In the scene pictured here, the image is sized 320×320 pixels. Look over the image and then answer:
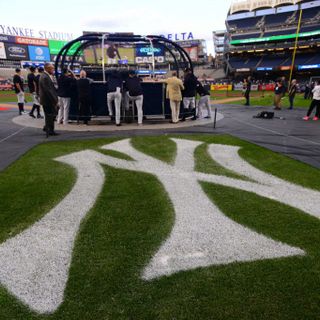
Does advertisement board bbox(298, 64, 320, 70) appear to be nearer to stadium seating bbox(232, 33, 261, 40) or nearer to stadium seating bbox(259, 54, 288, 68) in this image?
stadium seating bbox(259, 54, 288, 68)

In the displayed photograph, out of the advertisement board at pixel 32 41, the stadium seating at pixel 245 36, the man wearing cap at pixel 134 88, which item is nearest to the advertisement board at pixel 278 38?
the stadium seating at pixel 245 36

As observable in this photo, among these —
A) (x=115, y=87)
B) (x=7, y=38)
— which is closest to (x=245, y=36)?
(x=7, y=38)

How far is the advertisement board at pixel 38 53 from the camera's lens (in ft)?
214

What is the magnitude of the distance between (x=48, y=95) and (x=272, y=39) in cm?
6093

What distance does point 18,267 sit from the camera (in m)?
2.54

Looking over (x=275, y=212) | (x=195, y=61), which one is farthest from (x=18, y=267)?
(x=195, y=61)

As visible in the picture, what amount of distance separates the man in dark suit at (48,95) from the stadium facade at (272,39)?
53201 mm

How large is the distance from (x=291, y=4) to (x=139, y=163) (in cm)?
6916

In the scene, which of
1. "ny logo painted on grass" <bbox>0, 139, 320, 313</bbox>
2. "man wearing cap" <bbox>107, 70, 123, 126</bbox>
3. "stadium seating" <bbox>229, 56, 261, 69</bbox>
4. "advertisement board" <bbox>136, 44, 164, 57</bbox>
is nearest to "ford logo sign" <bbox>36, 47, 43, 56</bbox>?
"stadium seating" <bbox>229, 56, 261, 69</bbox>

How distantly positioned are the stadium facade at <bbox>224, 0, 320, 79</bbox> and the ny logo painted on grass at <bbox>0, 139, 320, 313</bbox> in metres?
54.2

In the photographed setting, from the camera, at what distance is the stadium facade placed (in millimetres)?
52094

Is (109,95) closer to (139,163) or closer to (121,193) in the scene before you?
(139,163)

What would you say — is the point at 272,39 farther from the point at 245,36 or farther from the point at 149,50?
the point at 149,50

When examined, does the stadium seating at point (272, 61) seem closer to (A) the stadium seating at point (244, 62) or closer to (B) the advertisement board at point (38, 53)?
(A) the stadium seating at point (244, 62)
